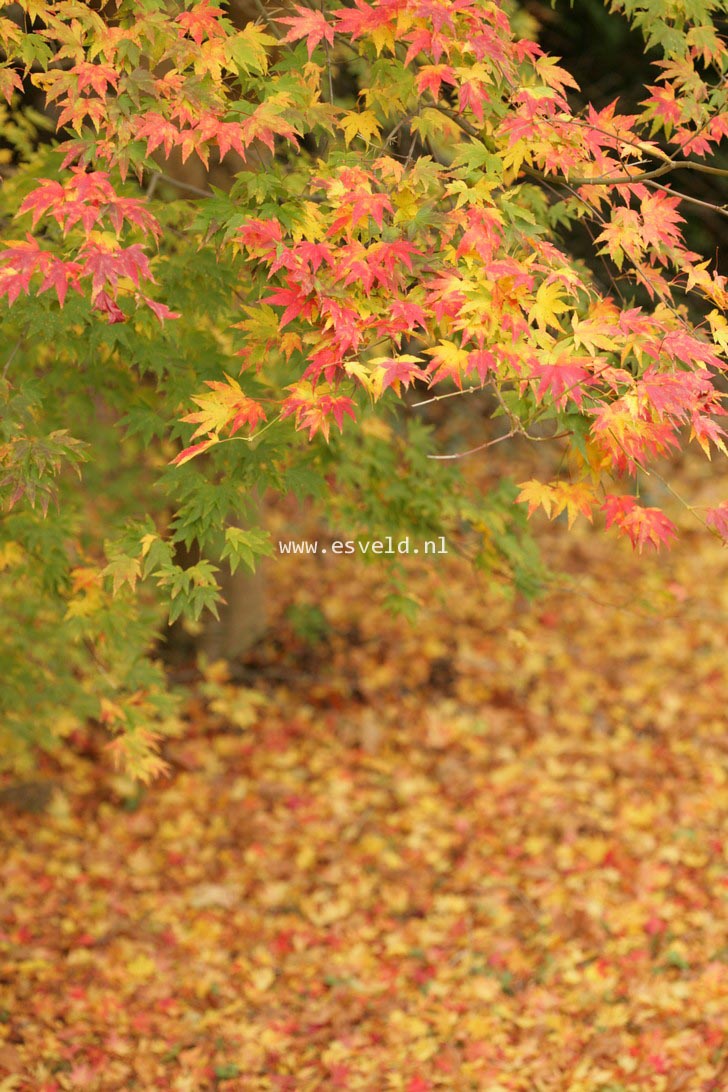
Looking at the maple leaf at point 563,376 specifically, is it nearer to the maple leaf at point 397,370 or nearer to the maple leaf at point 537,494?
the maple leaf at point 397,370

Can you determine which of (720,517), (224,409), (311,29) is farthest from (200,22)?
(720,517)

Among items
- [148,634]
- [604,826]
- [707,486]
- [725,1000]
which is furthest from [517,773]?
[707,486]

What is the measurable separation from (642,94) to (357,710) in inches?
230

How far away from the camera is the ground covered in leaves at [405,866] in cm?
511

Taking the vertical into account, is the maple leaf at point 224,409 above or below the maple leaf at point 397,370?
below

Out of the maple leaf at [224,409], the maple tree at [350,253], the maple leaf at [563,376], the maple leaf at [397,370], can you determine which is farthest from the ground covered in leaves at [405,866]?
the maple leaf at [563,376]

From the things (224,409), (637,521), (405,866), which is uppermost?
(637,521)

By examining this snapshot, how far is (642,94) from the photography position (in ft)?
31.1

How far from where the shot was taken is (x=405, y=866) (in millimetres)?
6453

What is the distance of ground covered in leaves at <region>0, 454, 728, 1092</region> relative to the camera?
5113mm

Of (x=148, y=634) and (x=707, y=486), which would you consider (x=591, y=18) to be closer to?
(x=707, y=486)

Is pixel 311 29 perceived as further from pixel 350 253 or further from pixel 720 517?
pixel 720 517

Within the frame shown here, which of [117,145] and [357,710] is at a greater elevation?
[117,145]

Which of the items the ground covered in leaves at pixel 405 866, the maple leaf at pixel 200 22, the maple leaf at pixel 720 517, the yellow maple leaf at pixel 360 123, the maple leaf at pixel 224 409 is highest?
the maple leaf at pixel 200 22
